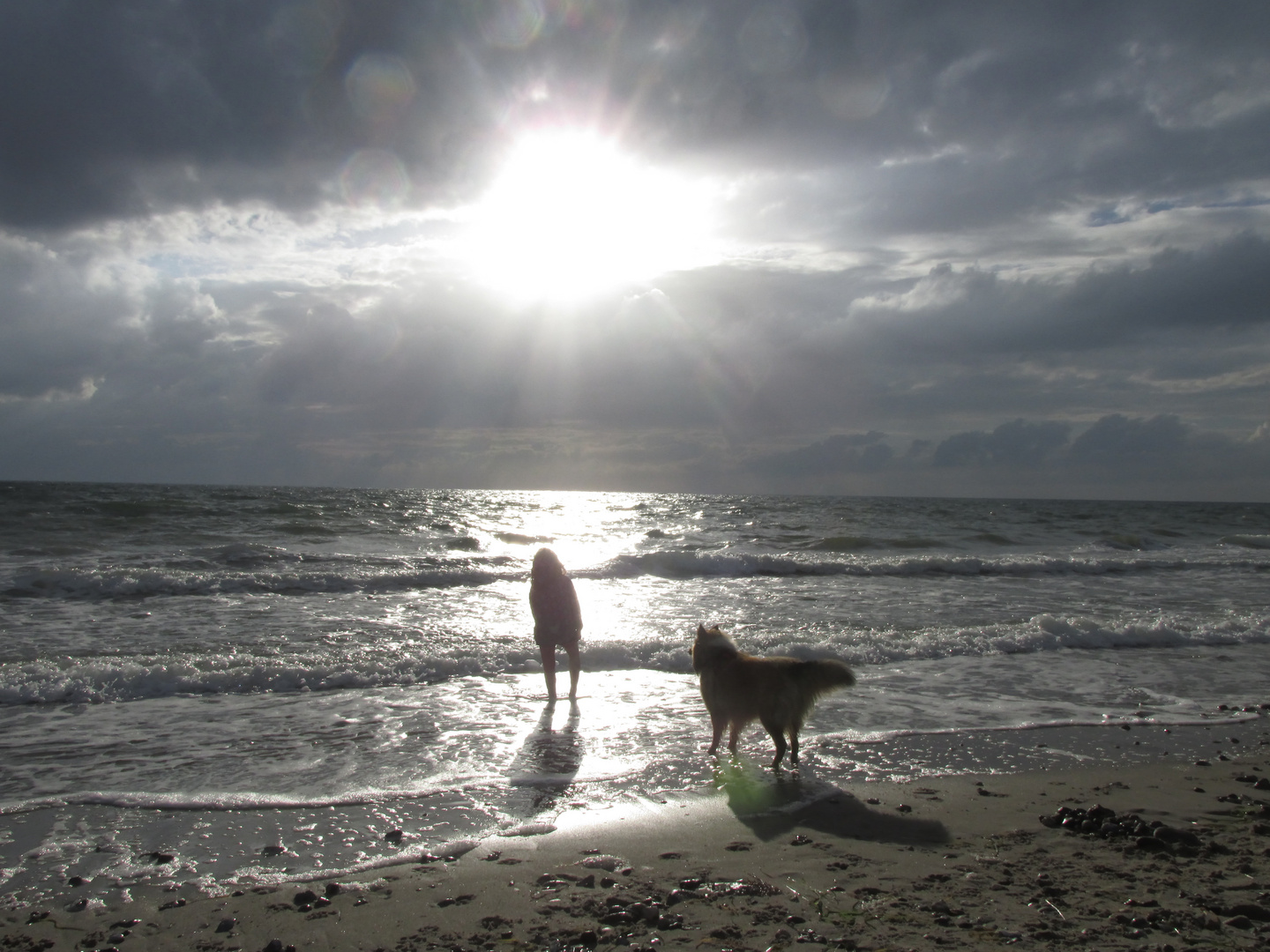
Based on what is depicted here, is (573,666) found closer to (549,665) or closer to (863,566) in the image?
(549,665)

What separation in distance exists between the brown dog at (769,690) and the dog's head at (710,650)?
0.02 m

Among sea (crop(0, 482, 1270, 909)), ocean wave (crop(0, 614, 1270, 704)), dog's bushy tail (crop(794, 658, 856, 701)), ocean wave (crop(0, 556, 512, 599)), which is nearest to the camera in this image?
sea (crop(0, 482, 1270, 909))

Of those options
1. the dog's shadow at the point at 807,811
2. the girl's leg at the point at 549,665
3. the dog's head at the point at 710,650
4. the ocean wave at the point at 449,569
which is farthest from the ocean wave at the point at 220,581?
the dog's shadow at the point at 807,811

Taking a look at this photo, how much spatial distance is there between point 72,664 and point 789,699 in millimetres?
8349

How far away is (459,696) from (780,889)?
16.8 feet

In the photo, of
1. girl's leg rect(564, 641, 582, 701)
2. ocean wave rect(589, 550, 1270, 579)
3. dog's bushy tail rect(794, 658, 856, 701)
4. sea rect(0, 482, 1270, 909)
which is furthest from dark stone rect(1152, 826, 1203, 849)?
ocean wave rect(589, 550, 1270, 579)

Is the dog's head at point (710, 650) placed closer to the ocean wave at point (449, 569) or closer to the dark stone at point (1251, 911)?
the dark stone at point (1251, 911)

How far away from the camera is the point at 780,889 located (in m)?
3.89

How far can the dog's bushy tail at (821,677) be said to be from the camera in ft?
19.1

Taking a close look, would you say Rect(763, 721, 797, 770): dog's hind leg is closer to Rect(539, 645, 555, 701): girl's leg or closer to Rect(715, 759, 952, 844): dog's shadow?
Rect(715, 759, 952, 844): dog's shadow

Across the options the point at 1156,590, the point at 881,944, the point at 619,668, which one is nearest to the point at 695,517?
the point at 1156,590

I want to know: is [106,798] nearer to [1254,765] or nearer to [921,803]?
[921,803]

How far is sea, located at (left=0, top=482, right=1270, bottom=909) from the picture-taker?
4.89 m

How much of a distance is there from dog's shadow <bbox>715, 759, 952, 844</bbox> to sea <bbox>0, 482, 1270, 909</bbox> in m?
0.06
